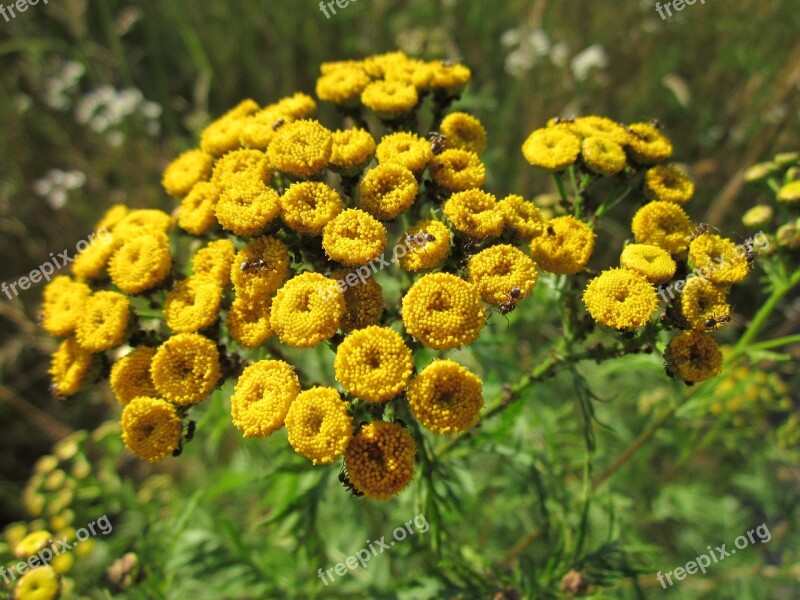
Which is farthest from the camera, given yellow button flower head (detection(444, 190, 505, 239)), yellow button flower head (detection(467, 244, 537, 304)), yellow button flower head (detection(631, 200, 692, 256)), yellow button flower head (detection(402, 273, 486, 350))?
yellow button flower head (detection(631, 200, 692, 256))

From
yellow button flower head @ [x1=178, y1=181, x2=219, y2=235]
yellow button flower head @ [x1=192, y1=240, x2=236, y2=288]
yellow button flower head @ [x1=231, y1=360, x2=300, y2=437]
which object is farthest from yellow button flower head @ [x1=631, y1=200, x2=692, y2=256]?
yellow button flower head @ [x1=178, y1=181, x2=219, y2=235]

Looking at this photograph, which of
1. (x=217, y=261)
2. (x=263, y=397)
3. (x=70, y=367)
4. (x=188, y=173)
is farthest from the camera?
(x=188, y=173)

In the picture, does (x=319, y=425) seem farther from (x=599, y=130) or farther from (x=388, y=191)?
(x=599, y=130)

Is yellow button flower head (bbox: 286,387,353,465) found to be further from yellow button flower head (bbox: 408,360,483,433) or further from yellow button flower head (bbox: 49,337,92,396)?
yellow button flower head (bbox: 49,337,92,396)

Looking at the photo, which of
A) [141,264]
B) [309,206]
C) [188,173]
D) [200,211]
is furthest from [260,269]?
[188,173]

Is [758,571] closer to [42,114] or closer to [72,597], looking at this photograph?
[72,597]

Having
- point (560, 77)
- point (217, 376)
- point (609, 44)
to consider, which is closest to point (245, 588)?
point (217, 376)
